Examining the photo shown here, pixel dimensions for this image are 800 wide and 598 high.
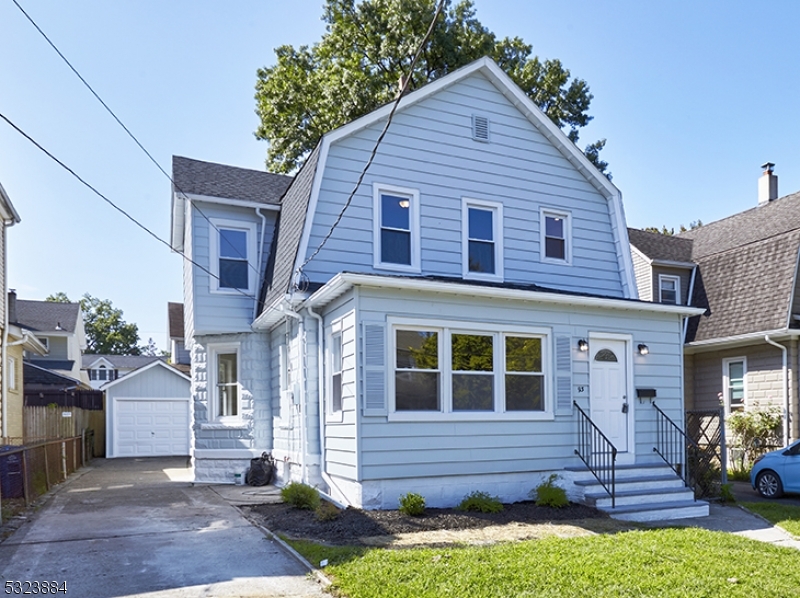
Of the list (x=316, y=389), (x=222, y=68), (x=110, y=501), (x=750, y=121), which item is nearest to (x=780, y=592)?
(x=316, y=389)

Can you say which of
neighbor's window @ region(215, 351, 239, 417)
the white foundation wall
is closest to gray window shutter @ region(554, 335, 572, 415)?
the white foundation wall

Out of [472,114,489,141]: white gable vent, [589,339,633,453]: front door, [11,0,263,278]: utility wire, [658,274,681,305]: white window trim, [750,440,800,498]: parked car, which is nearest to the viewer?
[11,0,263,278]: utility wire

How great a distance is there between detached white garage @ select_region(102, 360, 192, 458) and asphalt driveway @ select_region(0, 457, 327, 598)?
39.1 feet

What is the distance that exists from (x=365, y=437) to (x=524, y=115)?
7.57m

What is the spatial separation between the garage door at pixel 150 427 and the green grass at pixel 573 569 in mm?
17418

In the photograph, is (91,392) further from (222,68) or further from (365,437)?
(365,437)

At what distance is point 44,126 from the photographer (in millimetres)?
8297

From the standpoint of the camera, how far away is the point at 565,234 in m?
12.9

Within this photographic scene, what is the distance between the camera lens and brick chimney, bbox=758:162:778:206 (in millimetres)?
20250

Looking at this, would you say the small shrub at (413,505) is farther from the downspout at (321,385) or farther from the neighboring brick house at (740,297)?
the neighboring brick house at (740,297)

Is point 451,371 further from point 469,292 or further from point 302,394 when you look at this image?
point 302,394

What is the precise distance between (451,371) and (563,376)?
1.97m

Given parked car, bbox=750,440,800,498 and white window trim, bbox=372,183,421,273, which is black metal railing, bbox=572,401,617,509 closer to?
parked car, bbox=750,440,800,498

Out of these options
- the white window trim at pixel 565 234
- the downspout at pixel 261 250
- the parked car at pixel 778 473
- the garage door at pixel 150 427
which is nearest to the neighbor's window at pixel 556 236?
the white window trim at pixel 565 234
